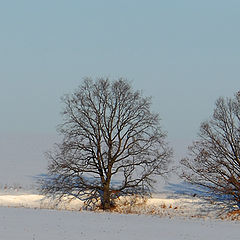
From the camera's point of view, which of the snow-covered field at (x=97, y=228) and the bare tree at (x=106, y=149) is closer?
the snow-covered field at (x=97, y=228)

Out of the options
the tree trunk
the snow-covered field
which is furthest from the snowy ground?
the tree trunk

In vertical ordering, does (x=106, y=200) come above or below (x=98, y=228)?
above

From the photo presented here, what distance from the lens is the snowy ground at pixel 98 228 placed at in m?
17.2

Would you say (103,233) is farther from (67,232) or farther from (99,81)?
(99,81)

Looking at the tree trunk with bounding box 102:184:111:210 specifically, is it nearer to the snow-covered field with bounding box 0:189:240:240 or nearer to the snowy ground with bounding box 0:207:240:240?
the snow-covered field with bounding box 0:189:240:240

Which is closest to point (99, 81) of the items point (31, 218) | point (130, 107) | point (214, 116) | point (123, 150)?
point (130, 107)

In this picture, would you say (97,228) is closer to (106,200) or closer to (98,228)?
(98,228)

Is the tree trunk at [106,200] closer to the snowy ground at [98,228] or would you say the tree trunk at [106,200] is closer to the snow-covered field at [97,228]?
the snow-covered field at [97,228]

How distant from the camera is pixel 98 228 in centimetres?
1973

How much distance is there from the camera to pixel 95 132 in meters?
35.5

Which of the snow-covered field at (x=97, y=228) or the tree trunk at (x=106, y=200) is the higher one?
the tree trunk at (x=106, y=200)

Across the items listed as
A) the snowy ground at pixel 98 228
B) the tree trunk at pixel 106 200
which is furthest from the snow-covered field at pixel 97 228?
the tree trunk at pixel 106 200

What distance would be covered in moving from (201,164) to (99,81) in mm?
10472

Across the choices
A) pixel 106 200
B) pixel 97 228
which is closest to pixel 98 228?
pixel 97 228
